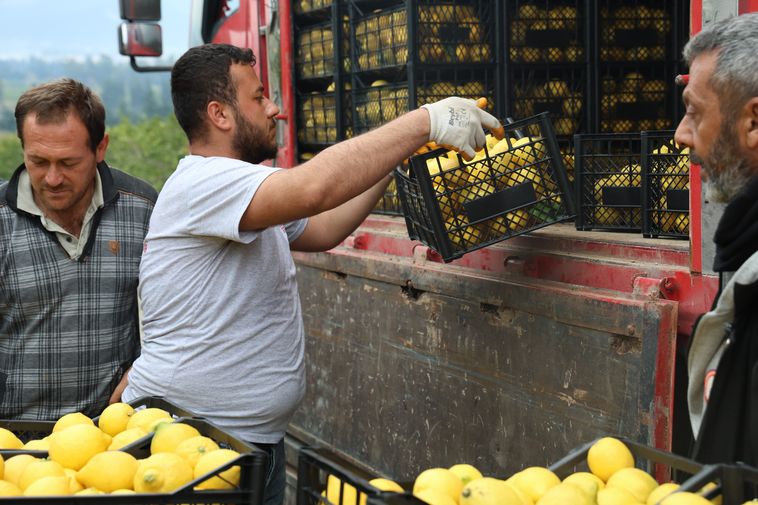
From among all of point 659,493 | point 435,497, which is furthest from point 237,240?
point 659,493

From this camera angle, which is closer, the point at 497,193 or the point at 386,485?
the point at 386,485

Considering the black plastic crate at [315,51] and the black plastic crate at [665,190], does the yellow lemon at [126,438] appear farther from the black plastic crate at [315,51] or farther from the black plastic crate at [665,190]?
the black plastic crate at [315,51]

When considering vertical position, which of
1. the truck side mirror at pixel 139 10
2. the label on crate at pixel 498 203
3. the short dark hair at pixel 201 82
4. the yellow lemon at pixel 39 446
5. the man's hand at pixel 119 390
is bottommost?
the man's hand at pixel 119 390

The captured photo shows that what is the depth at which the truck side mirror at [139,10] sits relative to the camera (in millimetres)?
7461

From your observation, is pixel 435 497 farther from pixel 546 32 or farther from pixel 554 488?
pixel 546 32

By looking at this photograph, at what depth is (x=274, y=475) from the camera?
3328 millimetres

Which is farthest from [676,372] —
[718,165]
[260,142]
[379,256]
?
[379,256]

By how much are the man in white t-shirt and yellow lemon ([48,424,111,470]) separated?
0.75 metres

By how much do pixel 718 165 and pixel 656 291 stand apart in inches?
41.9

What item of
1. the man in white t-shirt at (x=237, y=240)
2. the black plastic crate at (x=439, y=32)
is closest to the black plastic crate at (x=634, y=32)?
the black plastic crate at (x=439, y=32)

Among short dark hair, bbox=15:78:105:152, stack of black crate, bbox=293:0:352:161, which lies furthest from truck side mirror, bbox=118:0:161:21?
short dark hair, bbox=15:78:105:152

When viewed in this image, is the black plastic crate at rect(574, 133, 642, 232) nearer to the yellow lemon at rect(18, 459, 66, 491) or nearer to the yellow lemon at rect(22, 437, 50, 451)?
the yellow lemon at rect(22, 437, 50, 451)

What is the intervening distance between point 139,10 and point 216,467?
19.5 ft

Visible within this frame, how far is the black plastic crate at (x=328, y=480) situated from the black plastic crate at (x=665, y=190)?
1961mm
